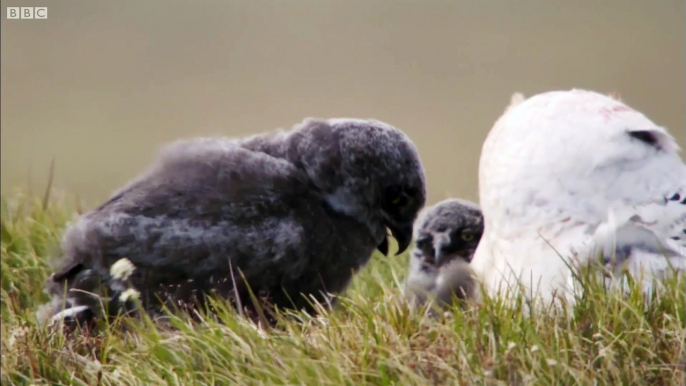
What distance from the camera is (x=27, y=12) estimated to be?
4.05m

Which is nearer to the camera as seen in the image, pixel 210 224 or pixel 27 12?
pixel 210 224

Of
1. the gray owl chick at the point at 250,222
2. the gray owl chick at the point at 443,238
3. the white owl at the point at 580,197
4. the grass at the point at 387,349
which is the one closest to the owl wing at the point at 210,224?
the gray owl chick at the point at 250,222

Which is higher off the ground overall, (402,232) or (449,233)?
(402,232)

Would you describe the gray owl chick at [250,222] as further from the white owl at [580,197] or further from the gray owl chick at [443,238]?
the gray owl chick at [443,238]

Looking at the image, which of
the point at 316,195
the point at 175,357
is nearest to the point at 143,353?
the point at 175,357

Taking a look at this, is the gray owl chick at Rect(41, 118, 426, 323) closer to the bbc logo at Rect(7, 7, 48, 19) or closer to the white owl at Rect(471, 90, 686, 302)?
the white owl at Rect(471, 90, 686, 302)

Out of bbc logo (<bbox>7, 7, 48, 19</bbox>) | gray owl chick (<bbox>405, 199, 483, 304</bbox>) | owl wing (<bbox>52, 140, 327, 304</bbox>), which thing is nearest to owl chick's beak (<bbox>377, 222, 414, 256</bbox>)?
owl wing (<bbox>52, 140, 327, 304</bbox>)

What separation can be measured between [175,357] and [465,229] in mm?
2357

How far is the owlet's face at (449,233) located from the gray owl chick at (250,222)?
1172mm

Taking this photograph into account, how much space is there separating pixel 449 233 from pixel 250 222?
5.70ft

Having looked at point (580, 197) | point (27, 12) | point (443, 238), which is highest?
point (27, 12)

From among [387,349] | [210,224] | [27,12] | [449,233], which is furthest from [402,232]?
[27,12]

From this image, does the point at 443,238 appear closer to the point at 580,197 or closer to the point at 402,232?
the point at 402,232

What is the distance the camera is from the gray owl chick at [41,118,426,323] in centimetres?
390
